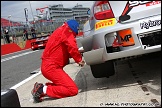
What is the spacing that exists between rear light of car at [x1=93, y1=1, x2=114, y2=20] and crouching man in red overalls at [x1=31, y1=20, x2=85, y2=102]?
19.8 inches

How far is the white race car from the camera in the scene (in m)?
3.67

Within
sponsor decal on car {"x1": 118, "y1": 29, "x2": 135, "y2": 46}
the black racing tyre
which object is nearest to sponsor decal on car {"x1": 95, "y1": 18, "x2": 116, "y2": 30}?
sponsor decal on car {"x1": 118, "y1": 29, "x2": 135, "y2": 46}

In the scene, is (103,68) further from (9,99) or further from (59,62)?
(9,99)

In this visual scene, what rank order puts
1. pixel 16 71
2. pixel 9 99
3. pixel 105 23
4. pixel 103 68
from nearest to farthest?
pixel 9 99 < pixel 105 23 < pixel 103 68 < pixel 16 71

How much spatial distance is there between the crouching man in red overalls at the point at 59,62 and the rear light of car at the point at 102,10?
1.65 feet

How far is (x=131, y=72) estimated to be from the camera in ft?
16.7

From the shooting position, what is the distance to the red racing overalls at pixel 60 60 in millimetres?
4188

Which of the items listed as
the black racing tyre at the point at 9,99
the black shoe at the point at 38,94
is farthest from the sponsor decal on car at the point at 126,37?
the black racing tyre at the point at 9,99

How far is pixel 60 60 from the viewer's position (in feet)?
14.3

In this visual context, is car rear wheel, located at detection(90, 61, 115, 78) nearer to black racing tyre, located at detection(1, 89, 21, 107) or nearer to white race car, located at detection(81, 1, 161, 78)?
white race car, located at detection(81, 1, 161, 78)

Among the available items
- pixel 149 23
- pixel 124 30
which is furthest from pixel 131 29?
pixel 149 23

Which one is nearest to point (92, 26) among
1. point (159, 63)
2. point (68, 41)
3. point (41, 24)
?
point (68, 41)

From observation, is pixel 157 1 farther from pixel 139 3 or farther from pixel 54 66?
pixel 54 66

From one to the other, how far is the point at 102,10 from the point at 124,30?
0.47 m
